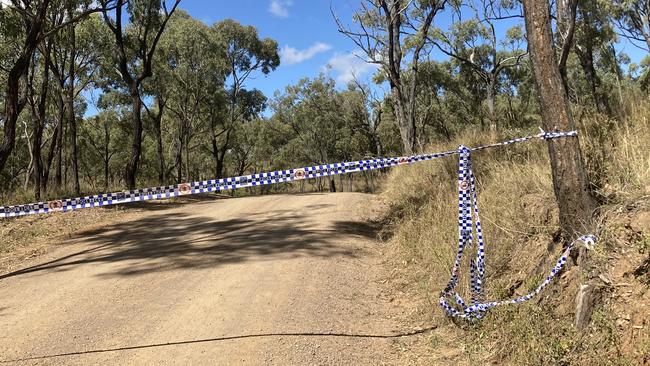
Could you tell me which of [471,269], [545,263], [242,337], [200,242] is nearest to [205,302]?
[242,337]

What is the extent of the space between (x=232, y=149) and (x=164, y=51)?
2394 centimetres

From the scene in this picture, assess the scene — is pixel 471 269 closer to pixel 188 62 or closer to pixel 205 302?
pixel 205 302

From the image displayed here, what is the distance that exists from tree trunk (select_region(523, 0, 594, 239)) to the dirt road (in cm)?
207

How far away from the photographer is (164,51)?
95.9ft

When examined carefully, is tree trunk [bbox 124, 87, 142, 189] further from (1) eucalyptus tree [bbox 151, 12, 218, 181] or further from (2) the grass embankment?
(2) the grass embankment

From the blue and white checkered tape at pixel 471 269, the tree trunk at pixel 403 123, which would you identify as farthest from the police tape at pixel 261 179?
the tree trunk at pixel 403 123

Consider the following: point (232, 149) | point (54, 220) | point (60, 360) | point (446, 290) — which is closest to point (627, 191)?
point (446, 290)

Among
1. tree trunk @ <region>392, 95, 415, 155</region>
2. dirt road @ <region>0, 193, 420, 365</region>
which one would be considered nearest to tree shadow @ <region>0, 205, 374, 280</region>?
dirt road @ <region>0, 193, 420, 365</region>

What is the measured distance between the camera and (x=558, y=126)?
5.00 meters

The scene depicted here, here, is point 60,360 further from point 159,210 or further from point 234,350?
point 159,210

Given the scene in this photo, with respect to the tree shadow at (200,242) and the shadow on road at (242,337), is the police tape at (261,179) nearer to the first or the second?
the tree shadow at (200,242)

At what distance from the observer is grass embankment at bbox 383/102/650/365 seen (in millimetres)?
3562

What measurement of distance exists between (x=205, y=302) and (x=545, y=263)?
3.76 m

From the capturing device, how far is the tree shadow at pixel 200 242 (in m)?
7.88
